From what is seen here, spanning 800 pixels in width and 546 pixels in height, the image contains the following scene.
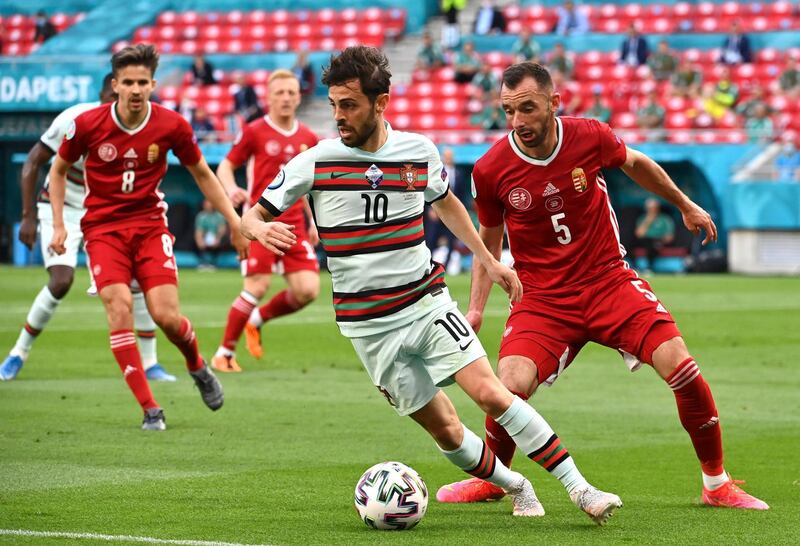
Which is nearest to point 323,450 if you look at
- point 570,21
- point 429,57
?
point 570,21

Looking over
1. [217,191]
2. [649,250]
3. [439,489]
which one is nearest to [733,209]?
[649,250]

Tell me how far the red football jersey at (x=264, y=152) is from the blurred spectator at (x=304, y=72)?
64.3ft

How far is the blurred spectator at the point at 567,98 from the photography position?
97.1 feet

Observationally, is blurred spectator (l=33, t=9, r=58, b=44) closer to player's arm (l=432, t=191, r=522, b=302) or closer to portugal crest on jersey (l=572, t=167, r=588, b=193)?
portugal crest on jersey (l=572, t=167, r=588, b=193)

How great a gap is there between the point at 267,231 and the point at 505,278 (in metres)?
1.18

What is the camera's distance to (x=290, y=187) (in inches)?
254

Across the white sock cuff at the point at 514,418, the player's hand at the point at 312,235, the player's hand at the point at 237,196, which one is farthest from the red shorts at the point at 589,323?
the player's hand at the point at 312,235

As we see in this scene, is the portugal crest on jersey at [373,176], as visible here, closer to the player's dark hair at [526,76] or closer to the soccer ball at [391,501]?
the player's dark hair at [526,76]

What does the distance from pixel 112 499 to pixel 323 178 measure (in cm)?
189

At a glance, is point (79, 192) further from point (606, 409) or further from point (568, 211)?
point (568, 211)

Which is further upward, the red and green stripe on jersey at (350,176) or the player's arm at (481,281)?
the red and green stripe on jersey at (350,176)

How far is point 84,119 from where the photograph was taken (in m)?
9.56

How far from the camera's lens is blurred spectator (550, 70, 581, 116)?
29594mm

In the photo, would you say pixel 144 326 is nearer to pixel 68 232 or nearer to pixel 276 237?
pixel 68 232
